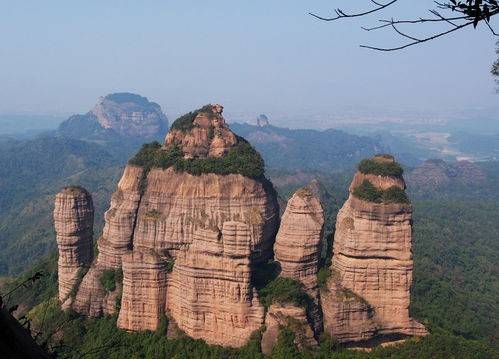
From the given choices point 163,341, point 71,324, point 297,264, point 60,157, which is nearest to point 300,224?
point 297,264

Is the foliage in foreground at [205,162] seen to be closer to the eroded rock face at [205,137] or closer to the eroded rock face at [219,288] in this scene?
the eroded rock face at [205,137]

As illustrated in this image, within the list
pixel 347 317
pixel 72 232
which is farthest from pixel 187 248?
pixel 347 317

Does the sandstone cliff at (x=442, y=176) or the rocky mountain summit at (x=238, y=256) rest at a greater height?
the rocky mountain summit at (x=238, y=256)

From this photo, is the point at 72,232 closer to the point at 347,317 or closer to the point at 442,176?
the point at 347,317

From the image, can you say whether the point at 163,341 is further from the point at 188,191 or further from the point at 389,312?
the point at 389,312

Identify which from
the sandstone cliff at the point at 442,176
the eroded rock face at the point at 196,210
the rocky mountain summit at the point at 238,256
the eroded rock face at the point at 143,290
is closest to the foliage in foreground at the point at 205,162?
the rocky mountain summit at the point at 238,256

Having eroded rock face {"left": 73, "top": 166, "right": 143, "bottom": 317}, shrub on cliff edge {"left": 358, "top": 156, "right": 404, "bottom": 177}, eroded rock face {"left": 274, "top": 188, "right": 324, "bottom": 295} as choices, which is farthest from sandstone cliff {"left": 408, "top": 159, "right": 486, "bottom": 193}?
eroded rock face {"left": 73, "top": 166, "right": 143, "bottom": 317}
